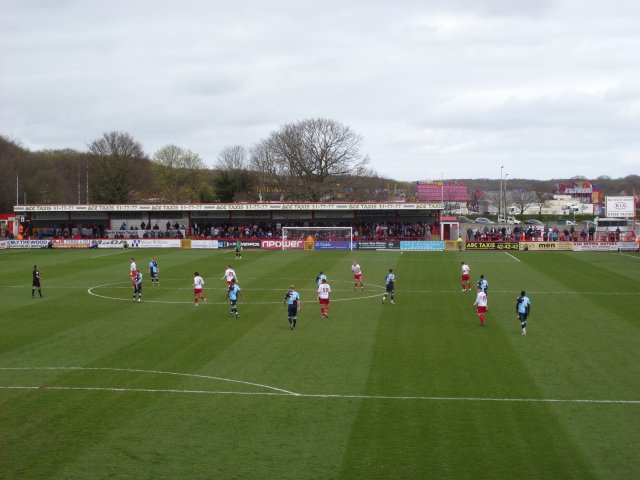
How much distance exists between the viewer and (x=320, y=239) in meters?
67.9

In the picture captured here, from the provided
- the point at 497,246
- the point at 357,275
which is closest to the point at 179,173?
the point at 497,246

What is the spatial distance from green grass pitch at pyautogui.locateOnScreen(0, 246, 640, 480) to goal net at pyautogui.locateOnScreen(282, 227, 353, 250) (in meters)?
31.2

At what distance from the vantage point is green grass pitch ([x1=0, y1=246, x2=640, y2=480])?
13594 millimetres

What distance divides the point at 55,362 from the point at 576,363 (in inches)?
636

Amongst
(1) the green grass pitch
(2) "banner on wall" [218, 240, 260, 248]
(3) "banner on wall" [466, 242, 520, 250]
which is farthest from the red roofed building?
(1) the green grass pitch

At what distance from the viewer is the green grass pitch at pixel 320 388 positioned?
13.6 m

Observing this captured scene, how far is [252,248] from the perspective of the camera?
69125 mm

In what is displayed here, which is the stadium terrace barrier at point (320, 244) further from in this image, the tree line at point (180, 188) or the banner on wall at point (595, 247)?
the tree line at point (180, 188)

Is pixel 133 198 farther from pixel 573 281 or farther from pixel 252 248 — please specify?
pixel 573 281

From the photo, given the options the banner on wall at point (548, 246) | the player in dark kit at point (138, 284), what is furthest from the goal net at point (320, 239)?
the player in dark kit at point (138, 284)

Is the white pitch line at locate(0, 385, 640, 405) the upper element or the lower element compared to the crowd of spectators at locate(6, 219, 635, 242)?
lower

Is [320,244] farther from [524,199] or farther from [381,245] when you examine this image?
[524,199]

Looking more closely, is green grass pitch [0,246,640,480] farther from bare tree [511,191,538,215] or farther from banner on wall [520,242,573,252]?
bare tree [511,191,538,215]

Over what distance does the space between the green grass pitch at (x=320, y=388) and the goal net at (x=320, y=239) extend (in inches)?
1230
